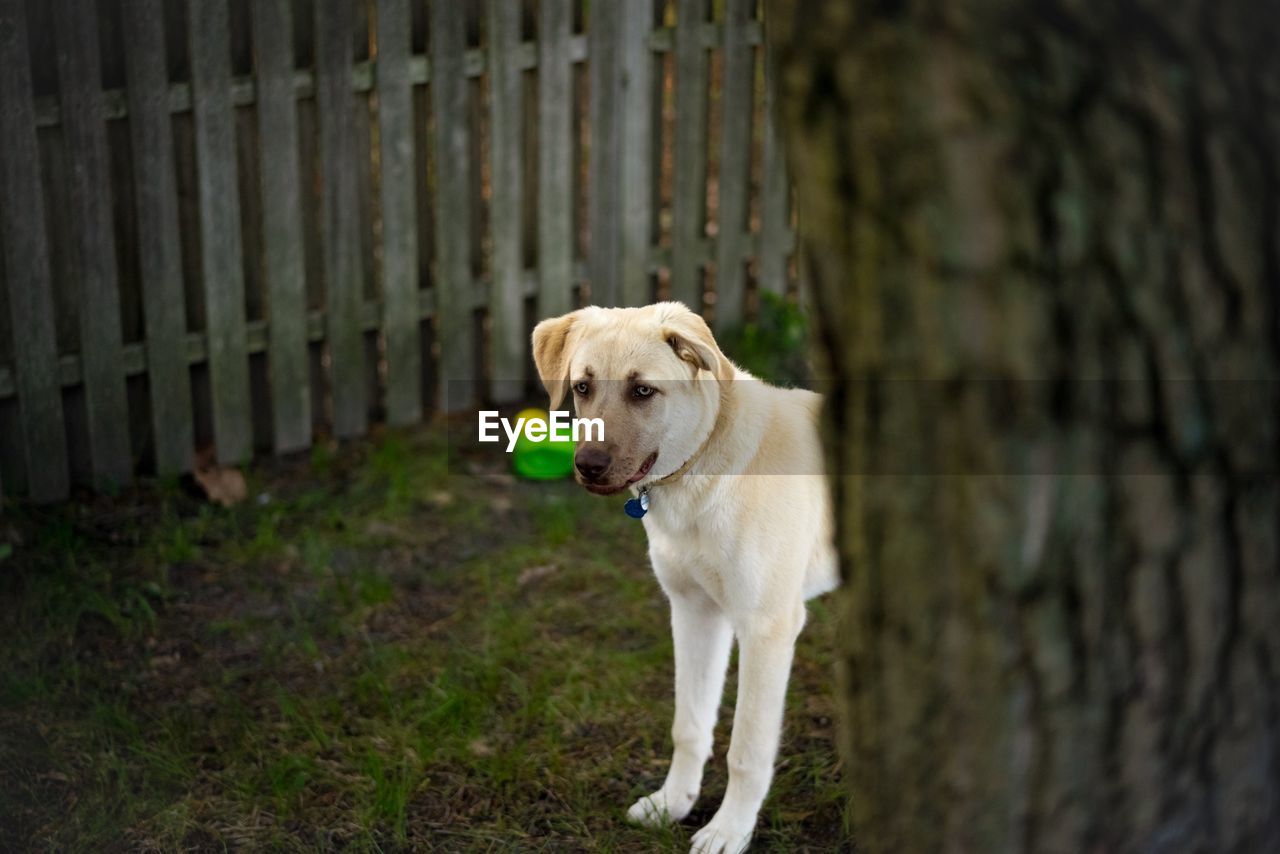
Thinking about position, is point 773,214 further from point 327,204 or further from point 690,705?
point 690,705

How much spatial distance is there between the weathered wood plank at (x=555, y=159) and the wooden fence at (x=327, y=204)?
12mm

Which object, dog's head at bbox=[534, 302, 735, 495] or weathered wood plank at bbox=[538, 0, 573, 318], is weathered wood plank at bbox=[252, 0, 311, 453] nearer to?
weathered wood plank at bbox=[538, 0, 573, 318]

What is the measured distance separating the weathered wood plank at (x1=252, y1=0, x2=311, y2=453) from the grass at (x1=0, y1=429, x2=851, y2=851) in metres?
0.24

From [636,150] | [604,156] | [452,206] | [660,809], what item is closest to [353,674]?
[660,809]

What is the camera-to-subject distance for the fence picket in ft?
16.9

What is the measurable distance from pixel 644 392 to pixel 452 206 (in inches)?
105

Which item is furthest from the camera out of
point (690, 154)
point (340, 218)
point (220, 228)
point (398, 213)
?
point (690, 154)

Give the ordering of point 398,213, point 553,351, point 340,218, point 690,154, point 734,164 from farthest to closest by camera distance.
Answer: point 734,164, point 690,154, point 398,213, point 340,218, point 553,351

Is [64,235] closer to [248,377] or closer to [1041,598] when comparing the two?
[248,377]

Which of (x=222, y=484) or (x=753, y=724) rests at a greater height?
(x=222, y=484)

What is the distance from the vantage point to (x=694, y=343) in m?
3.61

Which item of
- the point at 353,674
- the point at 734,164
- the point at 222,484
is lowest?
the point at 353,674

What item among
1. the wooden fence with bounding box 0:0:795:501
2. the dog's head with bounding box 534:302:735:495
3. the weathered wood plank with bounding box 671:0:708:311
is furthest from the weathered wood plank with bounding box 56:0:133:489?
the weathered wood plank with bounding box 671:0:708:311

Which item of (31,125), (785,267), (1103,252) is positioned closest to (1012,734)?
(1103,252)
